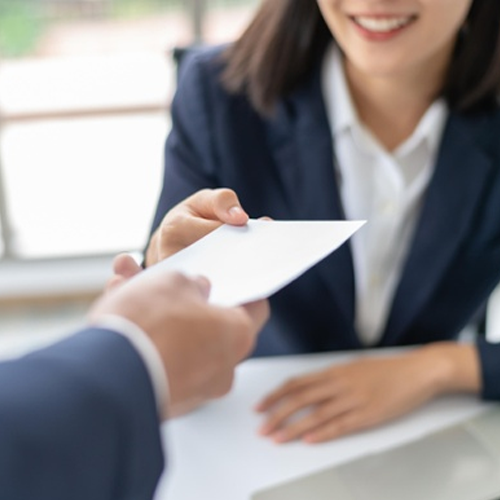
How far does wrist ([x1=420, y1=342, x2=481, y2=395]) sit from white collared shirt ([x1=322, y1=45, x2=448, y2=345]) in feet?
0.18

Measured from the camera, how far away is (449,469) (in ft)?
1.66

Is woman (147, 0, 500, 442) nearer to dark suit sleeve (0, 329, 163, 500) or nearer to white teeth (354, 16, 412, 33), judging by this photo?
white teeth (354, 16, 412, 33)

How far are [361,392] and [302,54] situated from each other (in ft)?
0.95

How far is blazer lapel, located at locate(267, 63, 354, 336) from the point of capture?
0.49m

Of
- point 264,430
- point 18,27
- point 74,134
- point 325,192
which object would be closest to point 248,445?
point 264,430

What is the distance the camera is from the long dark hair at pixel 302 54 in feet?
2.01

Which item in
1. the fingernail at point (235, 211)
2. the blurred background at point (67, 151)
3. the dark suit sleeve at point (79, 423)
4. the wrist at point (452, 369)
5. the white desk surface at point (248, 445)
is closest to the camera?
the dark suit sleeve at point (79, 423)

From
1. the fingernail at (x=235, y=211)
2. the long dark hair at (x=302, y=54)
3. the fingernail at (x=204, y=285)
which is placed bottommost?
the fingernail at (x=204, y=285)

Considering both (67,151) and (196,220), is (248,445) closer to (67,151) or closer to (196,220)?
(196,220)

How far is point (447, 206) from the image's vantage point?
58 cm

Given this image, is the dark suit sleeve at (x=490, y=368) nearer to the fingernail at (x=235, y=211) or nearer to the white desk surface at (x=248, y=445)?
the white desk surface at (x=248, y=445)

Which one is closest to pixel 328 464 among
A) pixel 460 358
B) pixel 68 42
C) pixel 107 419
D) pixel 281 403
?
pixel 281 403

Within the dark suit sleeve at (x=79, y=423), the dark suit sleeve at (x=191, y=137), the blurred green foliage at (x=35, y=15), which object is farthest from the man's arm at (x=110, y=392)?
the blurred green foliage at (x=35, y=15)

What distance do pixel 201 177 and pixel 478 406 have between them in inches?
11.4
